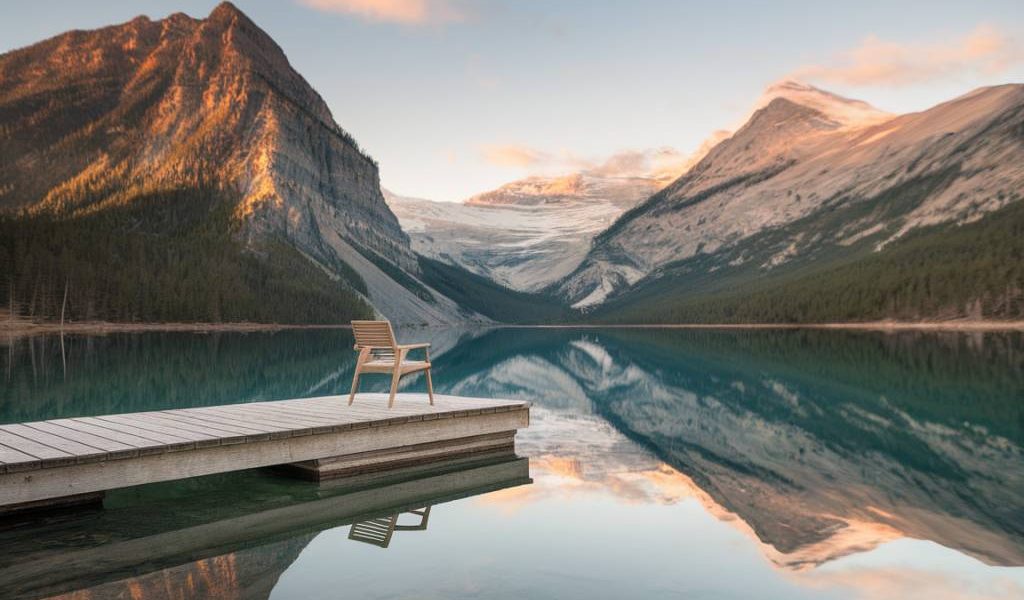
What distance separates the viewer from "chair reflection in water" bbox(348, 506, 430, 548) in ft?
41.2

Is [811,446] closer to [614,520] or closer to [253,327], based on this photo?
[614,520]

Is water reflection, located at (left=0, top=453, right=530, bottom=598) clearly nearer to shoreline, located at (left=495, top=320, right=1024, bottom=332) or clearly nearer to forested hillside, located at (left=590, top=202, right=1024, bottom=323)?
shoreline, located at (left=495, top=320, right=1024, bottom=332)

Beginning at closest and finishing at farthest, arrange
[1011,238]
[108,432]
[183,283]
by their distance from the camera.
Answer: [108,432] < [183,283] < [1011,238]

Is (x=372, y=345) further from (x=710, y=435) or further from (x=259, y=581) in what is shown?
(x=710, y=435)

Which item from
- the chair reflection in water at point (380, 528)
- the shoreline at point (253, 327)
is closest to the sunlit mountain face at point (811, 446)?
the chair reflection in water at point (380, 528)

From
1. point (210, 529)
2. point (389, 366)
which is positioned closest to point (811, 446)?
point (389, 366)

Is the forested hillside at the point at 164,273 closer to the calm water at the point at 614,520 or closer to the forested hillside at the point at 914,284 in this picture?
the forested hillside at the point at 914,284

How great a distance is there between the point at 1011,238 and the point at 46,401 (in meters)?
140

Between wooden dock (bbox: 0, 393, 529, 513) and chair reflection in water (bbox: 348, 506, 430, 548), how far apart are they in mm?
3095

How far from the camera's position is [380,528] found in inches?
523

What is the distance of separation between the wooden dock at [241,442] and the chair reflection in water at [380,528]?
122 inches

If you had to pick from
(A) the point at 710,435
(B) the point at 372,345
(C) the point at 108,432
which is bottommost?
(A) the point at 710,435

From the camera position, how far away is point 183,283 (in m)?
120

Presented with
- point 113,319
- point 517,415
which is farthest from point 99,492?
point 113,319
